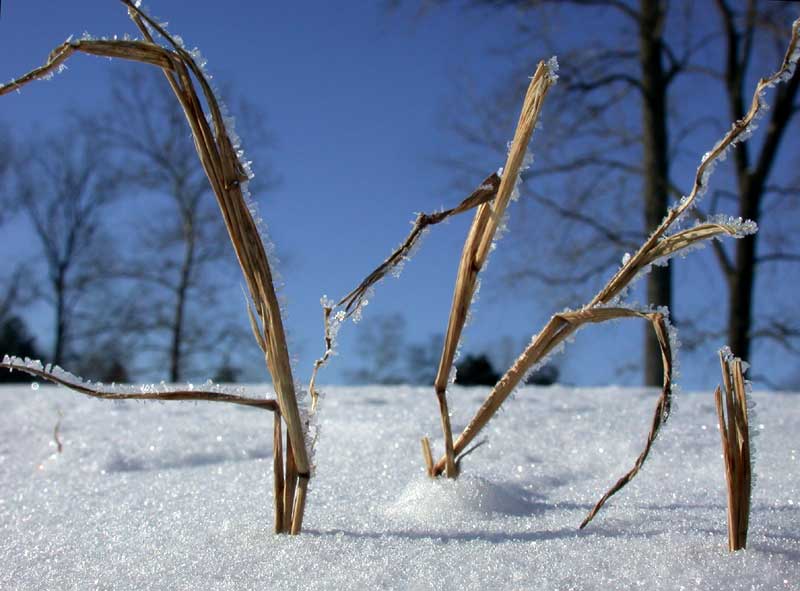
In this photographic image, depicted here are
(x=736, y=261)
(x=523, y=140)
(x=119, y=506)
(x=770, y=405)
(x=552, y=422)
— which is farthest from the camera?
(x=736, y=261)

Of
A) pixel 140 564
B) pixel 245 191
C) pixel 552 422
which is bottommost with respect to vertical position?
pixel 140 564

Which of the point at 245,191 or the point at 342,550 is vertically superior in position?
the point at 245,191

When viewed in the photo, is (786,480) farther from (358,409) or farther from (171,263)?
(171,263)

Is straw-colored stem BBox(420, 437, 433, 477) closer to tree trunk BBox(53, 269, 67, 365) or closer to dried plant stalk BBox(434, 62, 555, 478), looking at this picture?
dried plant stalk BBox(434, 62, 555, 478)

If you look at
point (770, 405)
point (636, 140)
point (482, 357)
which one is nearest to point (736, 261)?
point (636, 140)

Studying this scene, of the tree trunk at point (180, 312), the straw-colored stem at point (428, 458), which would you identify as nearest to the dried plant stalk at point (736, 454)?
the straw-colored stem at point (428, 458)

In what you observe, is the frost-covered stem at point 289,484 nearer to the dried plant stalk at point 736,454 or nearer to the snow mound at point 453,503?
the snow mound at point 453,503
